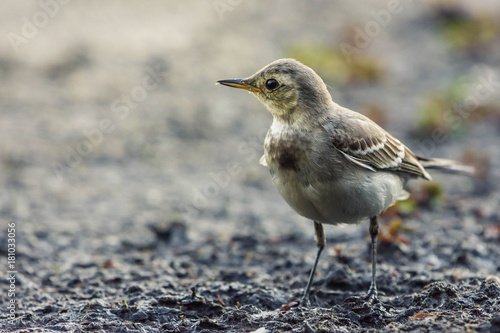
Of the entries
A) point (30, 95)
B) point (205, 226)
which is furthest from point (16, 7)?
point (205, 226)

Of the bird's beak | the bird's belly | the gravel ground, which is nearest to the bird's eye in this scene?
the bird's beak

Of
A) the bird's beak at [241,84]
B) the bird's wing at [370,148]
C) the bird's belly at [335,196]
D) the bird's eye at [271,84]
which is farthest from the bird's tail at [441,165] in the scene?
the bird's beak at [241,84]

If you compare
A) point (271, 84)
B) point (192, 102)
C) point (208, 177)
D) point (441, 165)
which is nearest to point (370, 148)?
point (271, 84)

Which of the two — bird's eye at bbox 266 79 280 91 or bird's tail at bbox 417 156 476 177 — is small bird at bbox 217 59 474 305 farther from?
bird's tail at bbox 417 156 476 177

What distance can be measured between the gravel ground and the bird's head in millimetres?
2030

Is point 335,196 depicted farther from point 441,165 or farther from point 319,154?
point 441,165

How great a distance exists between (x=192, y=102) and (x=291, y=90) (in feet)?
25.7

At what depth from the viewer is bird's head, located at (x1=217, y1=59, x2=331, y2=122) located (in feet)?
20.4

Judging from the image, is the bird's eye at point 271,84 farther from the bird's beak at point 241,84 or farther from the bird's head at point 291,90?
the bird's beak at point 241,84

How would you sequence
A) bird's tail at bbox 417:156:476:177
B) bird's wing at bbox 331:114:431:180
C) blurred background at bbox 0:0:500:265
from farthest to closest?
blurred background at bbox 0:0:500:265, bird's tail at bbox 417:156:476:177, bird's wing at bbox 331:114:431:180

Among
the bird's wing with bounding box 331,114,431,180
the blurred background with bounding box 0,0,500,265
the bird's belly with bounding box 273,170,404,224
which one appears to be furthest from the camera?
the blurred background with bounding box 0,0,500,265

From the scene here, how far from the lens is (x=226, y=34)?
16.9 metres

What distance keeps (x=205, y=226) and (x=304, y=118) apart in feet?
14.0

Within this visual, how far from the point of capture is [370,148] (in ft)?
20.9
